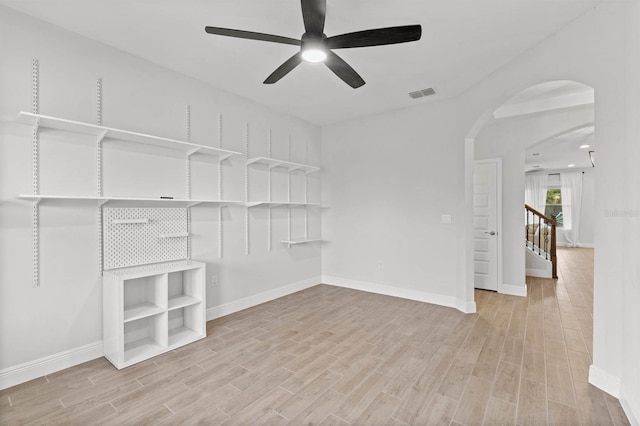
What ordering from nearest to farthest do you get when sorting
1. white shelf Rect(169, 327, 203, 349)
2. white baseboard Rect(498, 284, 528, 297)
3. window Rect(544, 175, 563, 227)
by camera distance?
white shelf Rect(169, 327, 203, 349)
white baseboard Rect(498, 284, 528, 297)
window Rect(544, 175, 563, 227)

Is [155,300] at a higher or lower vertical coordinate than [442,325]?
higher

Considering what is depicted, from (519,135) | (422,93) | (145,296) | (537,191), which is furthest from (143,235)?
(537,191)

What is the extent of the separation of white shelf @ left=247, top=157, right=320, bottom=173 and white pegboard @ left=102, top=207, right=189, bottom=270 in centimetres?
114

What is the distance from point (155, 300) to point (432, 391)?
255cm

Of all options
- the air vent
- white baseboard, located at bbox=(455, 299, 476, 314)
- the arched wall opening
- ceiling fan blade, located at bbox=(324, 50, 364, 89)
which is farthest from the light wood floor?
the air vent

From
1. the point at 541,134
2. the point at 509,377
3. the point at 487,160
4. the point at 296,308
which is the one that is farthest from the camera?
the point at 487,160

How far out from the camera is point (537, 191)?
11.3 m

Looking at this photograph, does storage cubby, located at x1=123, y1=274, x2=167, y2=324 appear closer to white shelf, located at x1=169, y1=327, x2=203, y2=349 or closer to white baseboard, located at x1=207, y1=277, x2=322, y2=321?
white shelf, located at x1=169, y1=327, x2=203, y2=349

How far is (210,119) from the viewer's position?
11.8 ft

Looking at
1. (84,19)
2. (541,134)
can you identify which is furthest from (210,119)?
(541,134)

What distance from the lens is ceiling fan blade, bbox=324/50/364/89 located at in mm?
2215

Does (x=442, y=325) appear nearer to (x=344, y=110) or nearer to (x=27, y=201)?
(x=344, y=110)

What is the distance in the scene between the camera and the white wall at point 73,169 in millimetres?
2273

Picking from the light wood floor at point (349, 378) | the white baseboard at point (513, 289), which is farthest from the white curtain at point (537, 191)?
the light wood floor at point (349, 378)
